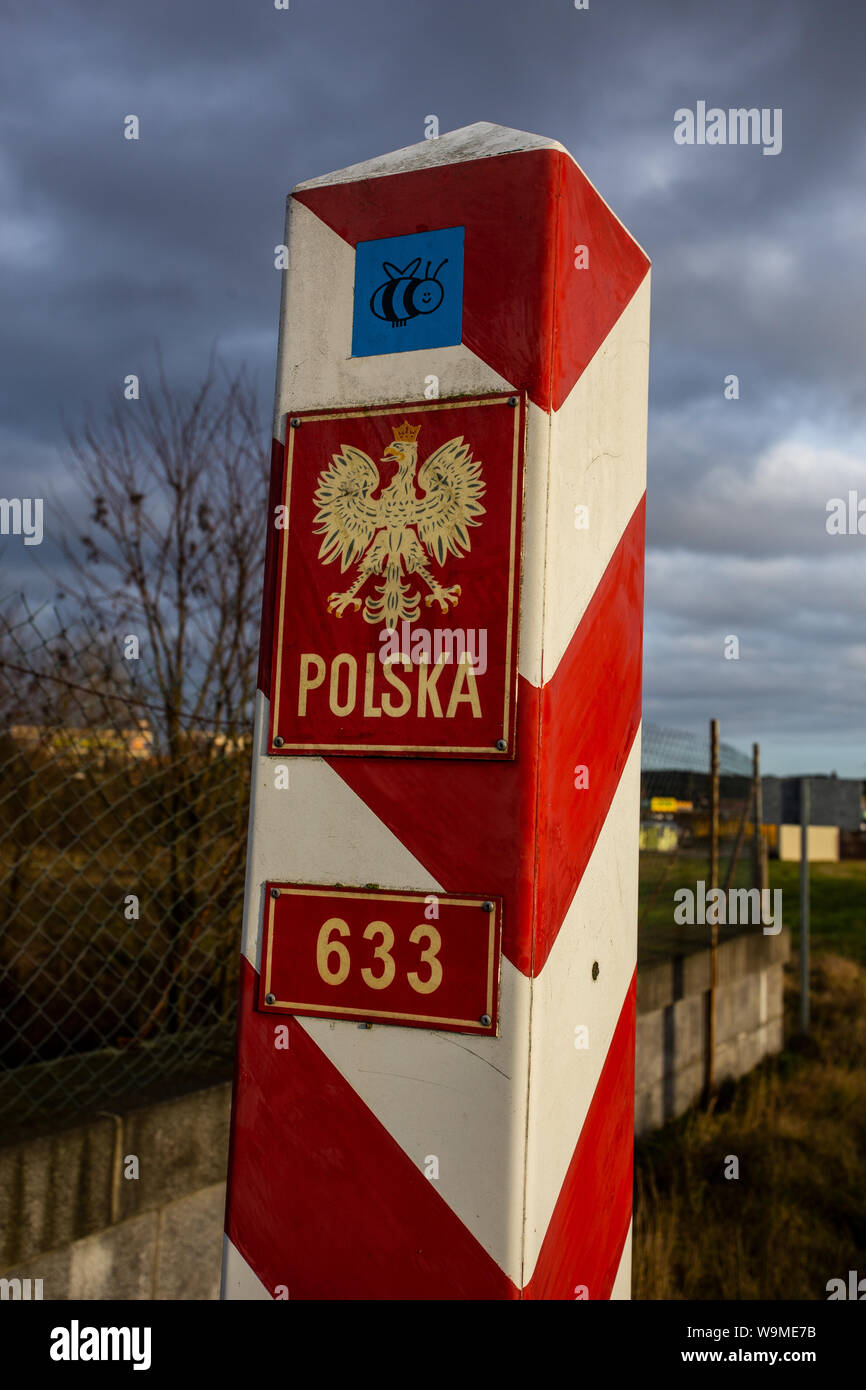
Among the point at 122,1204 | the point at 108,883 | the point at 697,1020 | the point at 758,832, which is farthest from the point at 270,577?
the point at 758,832

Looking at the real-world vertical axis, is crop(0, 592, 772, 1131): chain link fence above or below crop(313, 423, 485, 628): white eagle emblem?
below

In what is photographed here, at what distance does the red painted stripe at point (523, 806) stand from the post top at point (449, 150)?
62 centimetres

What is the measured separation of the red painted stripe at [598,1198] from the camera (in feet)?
4.71

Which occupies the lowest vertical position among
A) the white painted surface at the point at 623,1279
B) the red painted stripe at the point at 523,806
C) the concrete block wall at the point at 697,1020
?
the concrete block wall at the point at 697,1020

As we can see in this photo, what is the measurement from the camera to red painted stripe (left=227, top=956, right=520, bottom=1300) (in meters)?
1.37

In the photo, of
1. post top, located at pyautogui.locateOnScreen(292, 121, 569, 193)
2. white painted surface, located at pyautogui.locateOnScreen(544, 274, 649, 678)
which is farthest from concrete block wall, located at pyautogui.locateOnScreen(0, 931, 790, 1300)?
post top, located at pyautogui.locateOnScreen(292, 121, 569, 193)

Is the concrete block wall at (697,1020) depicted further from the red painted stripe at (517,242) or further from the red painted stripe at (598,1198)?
the red painted stripe at (517,242)

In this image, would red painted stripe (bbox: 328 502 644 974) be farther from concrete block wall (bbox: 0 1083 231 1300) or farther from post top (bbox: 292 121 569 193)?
concrete block wall (bbox: 0 1083 231 1300)

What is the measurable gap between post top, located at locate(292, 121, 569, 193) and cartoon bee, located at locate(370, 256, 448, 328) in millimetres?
155

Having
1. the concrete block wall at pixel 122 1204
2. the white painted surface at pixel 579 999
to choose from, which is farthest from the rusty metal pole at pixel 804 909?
the white painted surface at pixel 579 999

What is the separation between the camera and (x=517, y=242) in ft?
4.78

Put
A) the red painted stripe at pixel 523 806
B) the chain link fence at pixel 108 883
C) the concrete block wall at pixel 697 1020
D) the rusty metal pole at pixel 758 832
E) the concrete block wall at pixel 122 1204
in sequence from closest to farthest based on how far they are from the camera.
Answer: the red painted stripe at pixel 523 806 < the concrete block wall at pixel 122 1204 < the chain link fence at pixel 108 883 < the concrete block wall at pixel 697 1020 < the rusty metal pole at pixel 758 832

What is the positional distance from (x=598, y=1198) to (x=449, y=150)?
149cm

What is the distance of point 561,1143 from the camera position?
1.44 meters
